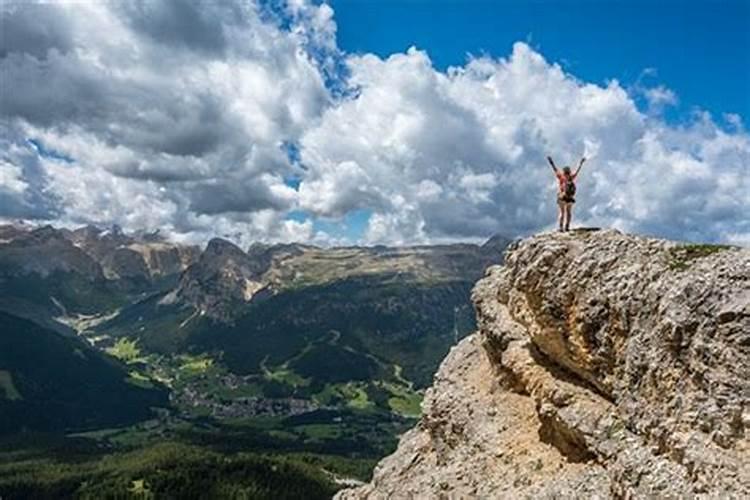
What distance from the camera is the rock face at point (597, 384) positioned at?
84.6 feet

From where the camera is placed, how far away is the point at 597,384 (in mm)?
34656

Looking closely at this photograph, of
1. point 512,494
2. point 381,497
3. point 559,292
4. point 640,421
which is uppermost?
point 559,292

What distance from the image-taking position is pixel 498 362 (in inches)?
1753

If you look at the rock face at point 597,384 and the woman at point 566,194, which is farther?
the woman at point 566,194

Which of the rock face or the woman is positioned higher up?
the woman

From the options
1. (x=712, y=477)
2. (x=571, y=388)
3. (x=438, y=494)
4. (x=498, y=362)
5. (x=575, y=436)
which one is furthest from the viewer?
(x=498, y=362)

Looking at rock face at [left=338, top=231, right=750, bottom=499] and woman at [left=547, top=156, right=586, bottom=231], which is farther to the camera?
woman at [left=547, top=156, right=586, bottom=231]

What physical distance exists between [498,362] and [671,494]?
19.5m

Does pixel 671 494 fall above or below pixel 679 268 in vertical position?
below

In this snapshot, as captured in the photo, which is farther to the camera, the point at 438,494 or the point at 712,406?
the point at 438,494

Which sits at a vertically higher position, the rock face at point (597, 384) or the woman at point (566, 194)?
the woman at point (566, 194)

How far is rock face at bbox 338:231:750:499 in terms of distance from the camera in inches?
1015

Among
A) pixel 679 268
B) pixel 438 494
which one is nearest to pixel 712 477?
pixel 679 268

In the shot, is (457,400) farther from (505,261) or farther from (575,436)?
(575,436)
